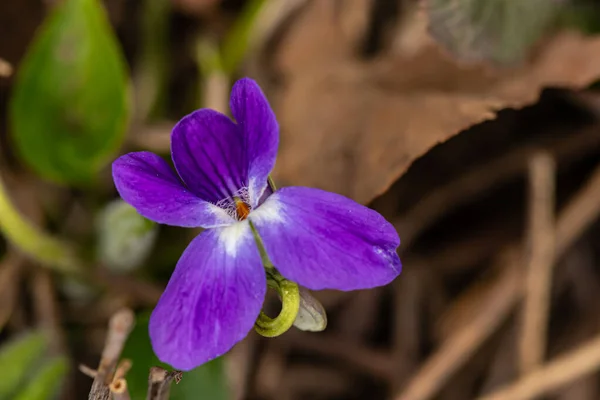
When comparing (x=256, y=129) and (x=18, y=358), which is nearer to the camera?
(x=256, y=129)

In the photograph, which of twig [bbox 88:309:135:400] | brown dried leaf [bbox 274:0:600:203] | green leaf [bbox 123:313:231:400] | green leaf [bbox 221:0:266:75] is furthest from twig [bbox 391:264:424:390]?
twig [bbox 88:309:135:400]

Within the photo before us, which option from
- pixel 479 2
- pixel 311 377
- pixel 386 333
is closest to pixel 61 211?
pixel 311 377

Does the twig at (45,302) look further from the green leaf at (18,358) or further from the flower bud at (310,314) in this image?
the flower bud at (310,314)

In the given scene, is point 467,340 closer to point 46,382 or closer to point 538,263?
point 538,263

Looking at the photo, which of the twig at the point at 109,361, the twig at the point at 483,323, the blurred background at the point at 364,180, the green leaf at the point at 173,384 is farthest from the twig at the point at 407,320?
the twig at the point at 109,361

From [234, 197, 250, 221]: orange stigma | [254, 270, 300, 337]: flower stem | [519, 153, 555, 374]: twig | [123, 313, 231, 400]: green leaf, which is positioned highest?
[519, 153, 555, 374]: twig

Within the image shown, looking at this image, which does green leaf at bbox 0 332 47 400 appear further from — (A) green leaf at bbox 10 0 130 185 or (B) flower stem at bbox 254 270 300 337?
(B) flower stem at bbox 254 270 300 337

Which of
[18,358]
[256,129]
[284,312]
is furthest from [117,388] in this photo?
[18,358]

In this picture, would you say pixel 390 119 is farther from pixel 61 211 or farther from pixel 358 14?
pixel 61 211
